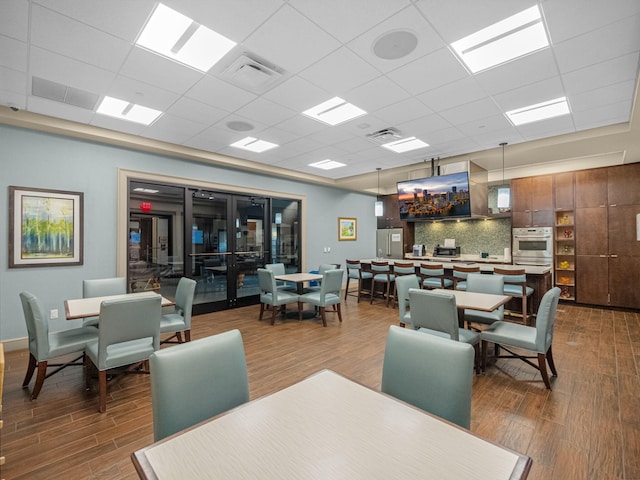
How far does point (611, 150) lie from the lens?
482 cm

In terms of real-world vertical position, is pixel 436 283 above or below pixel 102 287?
below

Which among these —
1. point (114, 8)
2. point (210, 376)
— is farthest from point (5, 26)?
point (210, 376)

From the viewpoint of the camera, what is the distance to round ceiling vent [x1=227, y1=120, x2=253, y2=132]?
397cm

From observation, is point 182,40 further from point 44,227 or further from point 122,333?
point 44,227

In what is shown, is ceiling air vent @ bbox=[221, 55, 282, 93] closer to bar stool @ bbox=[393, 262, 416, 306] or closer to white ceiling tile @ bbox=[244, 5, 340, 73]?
white ceiling tile @ bbox=[244, 5, 340, 73]

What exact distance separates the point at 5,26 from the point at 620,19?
4.46 metres

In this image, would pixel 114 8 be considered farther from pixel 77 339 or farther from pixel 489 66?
pixel 489 66

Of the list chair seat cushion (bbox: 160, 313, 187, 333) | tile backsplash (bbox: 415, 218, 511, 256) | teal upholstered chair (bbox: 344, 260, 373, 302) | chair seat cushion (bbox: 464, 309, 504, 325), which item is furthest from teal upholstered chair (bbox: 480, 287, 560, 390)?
tile backsplash (bbox: 415, 218, 511, 256)

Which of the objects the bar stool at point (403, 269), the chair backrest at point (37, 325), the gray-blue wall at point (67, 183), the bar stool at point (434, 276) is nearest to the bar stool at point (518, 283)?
the bar stool at point (434, 276)

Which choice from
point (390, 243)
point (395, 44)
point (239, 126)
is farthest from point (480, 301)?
point (390, 243)

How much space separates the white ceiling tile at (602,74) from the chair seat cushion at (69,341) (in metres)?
5.22

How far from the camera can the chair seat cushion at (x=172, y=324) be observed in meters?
3.35

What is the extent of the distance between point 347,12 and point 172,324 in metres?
3.44

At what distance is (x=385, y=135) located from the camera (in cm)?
442
